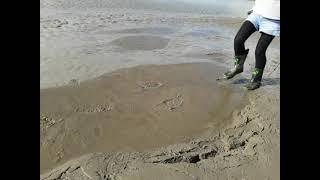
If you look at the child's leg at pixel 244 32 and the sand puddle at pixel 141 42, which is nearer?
the child's leg at pixel 244 32

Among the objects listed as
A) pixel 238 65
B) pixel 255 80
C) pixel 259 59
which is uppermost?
pixel 259 59

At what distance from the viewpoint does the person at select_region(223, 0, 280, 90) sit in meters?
4.59

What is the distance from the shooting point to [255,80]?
5.05 m

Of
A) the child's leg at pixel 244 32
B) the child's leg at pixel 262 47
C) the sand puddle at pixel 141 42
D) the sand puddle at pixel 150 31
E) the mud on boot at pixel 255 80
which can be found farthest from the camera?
the sand puddle at pixel 150 31

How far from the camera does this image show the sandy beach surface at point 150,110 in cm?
322

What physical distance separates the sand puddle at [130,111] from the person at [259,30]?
32 cm

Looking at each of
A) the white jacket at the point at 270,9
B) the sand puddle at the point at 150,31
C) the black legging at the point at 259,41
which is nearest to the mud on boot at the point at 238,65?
the black legging at the point at 259,41

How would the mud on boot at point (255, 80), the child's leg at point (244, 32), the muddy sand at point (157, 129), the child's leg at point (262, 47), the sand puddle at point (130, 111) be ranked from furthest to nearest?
the mud on boot at point (255, 80)
the child's leg at point (244, 32)
the child's leg at point (262, 47)
the sand puddle at point (130, 111)
the muddy sand at point (157, 129)

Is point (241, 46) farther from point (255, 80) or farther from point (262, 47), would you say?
point (255, 80)

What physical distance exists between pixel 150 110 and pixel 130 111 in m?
0.20

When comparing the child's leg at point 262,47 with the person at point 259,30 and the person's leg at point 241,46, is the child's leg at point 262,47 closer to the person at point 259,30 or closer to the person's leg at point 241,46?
the person at point 259,30

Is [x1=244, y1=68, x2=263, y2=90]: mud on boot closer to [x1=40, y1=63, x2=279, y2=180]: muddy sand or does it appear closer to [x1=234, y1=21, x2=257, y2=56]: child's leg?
[x1=40, y1=63, x2=279, y2=180]: muddy sand

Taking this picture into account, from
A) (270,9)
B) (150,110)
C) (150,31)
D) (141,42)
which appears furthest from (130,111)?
(150,31)

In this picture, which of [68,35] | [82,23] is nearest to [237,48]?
[68,35]
